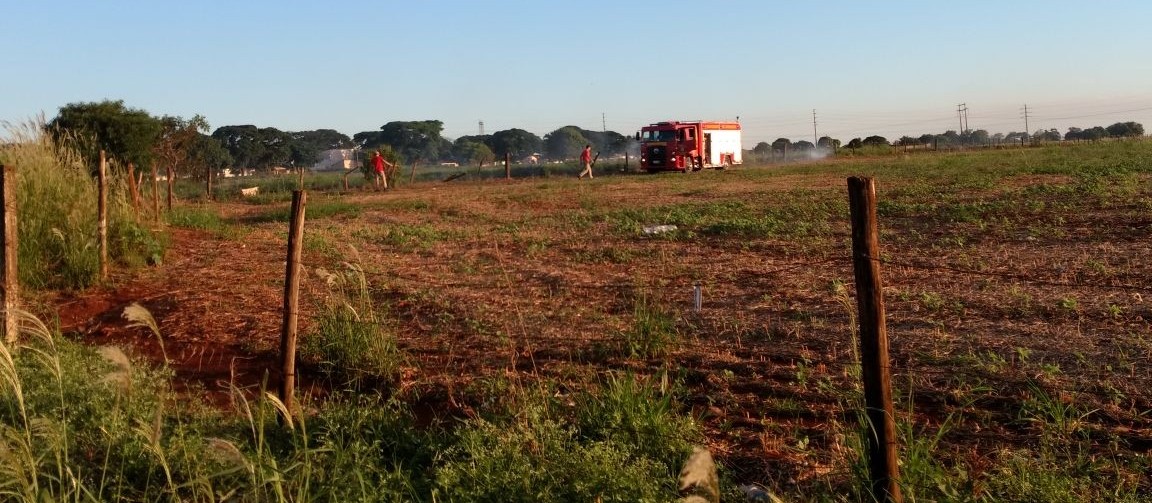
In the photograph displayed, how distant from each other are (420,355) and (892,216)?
10.9m

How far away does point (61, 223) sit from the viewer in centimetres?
1053

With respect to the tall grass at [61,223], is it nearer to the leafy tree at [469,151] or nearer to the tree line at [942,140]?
the tree line at [942,140]

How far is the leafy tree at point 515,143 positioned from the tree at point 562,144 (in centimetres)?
358

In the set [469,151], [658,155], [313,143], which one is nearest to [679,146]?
[658,155]

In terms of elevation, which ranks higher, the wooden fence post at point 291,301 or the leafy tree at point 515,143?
the leafy tree at point 515,143

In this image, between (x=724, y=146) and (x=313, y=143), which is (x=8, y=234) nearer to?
(x=724, y=146)

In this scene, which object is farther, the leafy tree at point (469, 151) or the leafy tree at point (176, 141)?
the leafy tree at point (469, 151)

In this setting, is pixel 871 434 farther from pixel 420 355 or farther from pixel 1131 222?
pixel 1131 222

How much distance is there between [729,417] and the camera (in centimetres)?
559

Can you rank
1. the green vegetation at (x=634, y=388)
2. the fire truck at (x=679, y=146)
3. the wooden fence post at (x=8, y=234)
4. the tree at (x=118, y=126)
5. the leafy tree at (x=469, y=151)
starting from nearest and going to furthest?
the green vegetation at (x=634, y=388) < the wooden fence post at (x=8, y=234) < the tree at (x=118, y=126) < the fire truck at (x=679, y=146) < the leafy tree at (x=469, y=151)

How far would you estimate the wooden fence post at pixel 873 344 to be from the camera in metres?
3.89

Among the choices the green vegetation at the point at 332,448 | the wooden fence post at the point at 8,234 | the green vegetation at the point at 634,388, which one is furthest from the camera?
the wooden fence post at the point at 8,234

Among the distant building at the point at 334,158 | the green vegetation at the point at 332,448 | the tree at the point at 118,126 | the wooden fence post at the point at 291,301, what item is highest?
the distant building at the point at 334,158

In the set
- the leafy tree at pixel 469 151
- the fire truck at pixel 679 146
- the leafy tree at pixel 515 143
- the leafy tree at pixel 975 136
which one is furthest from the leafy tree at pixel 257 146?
the leafy tree at pixel 975 136
